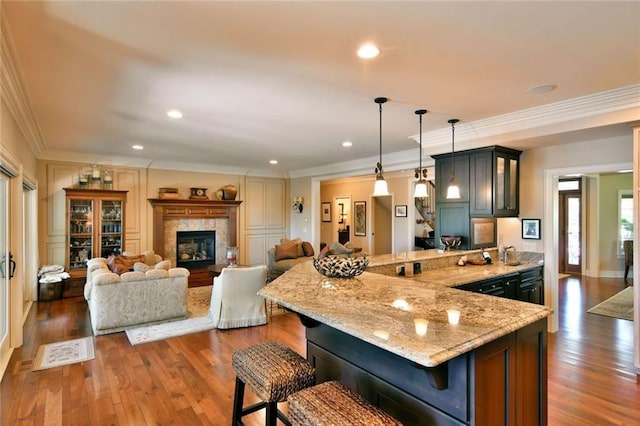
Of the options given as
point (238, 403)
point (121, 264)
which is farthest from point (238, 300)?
point (238, 403)

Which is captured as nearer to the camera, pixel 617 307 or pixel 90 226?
pixel 617 307

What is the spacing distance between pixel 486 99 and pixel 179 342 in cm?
421

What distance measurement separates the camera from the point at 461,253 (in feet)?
14.7

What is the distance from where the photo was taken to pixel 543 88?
309 cm

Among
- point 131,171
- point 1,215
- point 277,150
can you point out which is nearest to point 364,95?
point 277,150

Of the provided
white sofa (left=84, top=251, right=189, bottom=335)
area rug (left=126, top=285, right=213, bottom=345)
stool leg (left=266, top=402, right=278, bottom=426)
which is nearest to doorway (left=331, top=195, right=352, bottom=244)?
area rug (left=126, top=285, right=213, bottom=345)

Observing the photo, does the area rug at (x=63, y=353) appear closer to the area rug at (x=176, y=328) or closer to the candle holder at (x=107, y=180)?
the area rug at (x=176, y=328)

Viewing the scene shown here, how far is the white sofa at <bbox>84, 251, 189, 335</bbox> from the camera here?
4.26 metres

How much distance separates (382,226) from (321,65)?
A: 8.29 metres

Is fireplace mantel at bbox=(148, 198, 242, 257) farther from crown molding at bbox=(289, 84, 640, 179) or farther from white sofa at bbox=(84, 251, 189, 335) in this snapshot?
crown molding at bbox=(289, 84, 640, 179)

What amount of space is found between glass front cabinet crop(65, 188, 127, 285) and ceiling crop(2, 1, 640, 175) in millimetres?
2100

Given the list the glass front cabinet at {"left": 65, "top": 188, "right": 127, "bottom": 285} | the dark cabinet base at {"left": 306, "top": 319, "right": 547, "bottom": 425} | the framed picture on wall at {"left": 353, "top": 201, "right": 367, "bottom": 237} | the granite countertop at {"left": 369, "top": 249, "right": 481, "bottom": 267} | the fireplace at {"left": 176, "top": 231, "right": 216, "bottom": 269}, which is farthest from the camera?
the framed picture on wall at {"left": 353, "top": 201, "right": 367, "bottom": 237}

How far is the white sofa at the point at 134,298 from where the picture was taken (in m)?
4.26

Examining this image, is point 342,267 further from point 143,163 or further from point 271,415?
point 143,163
